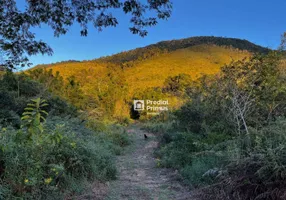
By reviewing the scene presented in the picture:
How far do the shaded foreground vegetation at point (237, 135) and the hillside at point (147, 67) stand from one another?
55.8 ft

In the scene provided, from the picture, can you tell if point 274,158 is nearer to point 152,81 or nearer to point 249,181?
point 249,181

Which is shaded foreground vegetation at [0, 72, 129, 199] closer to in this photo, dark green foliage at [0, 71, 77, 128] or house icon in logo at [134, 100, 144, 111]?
dark green foliage at [0, 71, 77, 128]

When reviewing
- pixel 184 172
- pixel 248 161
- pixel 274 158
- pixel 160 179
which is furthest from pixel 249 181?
pixel 160 179

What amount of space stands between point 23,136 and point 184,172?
340 cm

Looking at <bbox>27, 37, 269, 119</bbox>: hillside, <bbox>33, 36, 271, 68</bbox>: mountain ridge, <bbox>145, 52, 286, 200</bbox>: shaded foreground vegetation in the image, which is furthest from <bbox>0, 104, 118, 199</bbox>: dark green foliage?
<bbox>33, 36, 271, 68</bbox>: mountain ridge

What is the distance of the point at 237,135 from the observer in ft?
17.7

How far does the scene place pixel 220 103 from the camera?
750cm

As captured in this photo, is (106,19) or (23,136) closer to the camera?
(23,136)

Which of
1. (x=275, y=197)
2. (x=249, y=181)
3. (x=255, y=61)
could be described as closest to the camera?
(x=275, y=197)

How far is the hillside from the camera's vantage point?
91.7 ft

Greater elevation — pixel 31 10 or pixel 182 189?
pixel 31 10

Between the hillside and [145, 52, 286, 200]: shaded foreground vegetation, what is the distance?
55.8 ft

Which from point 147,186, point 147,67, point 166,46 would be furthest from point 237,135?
point 166,46

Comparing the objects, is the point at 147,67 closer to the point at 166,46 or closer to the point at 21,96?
the point at 166,46
